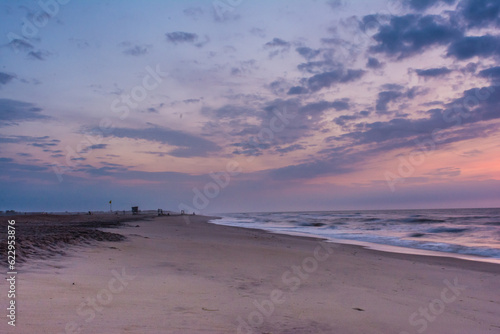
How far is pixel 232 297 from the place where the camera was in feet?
19.6

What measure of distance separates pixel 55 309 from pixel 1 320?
2.35ft

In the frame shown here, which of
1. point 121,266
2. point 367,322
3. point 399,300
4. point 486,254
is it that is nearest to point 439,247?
point 486,254

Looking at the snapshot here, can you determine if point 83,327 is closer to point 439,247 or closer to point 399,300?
point 399,300

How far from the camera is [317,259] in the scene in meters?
12.0
